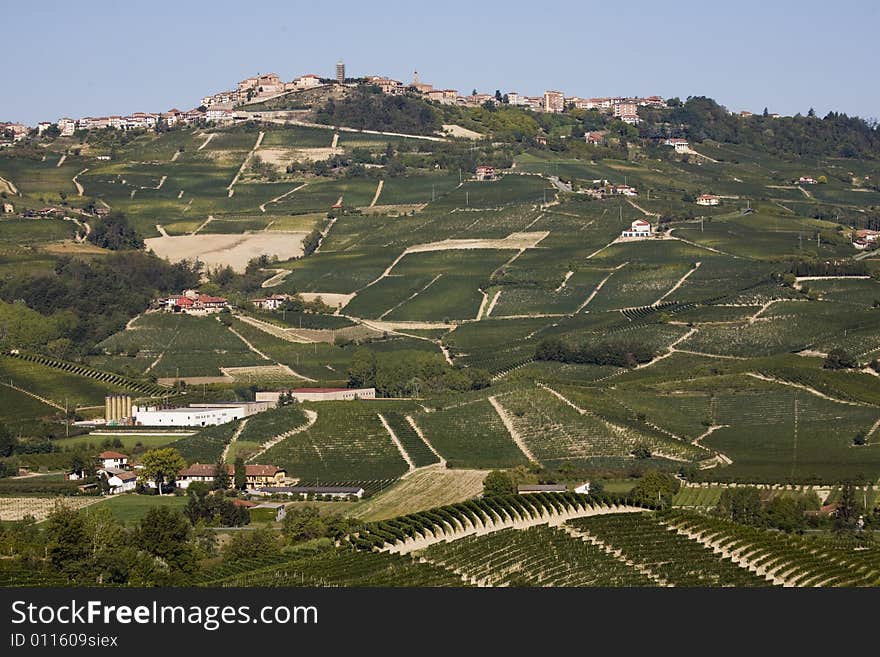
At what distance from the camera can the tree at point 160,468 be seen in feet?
211

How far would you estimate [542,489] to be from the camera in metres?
60.8

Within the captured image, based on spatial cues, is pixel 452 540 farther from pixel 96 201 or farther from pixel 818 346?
pixel 96 201

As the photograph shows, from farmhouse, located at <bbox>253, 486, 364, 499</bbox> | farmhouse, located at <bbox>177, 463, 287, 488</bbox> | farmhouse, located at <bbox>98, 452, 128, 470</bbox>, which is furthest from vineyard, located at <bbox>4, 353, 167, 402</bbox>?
farmhouse, located at <bbox>253, 486, 364, 499</bbox>

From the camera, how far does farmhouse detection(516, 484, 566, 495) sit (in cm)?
5912

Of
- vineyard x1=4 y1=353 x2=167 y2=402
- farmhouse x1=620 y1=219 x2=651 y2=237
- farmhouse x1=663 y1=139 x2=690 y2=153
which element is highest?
farmhouse x1=663 y1=139 x2=690 y2=153

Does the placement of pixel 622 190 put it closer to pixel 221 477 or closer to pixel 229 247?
pixel 229 247

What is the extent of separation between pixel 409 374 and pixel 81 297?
2670 cm

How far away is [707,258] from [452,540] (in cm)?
6347

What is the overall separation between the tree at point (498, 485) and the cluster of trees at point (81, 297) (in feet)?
124

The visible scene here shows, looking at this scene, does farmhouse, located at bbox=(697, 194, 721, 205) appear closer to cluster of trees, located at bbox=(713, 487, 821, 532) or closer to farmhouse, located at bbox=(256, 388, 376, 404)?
Result: farmhouse, located at bbox=(256, 388, 376, 404)

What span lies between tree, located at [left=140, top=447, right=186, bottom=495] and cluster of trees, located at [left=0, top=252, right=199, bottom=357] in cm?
2909

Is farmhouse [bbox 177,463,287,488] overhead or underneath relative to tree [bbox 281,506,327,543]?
underneath

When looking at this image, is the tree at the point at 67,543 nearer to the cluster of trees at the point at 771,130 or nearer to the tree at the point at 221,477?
the tree at the point at 221,477

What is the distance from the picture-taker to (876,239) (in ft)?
401
